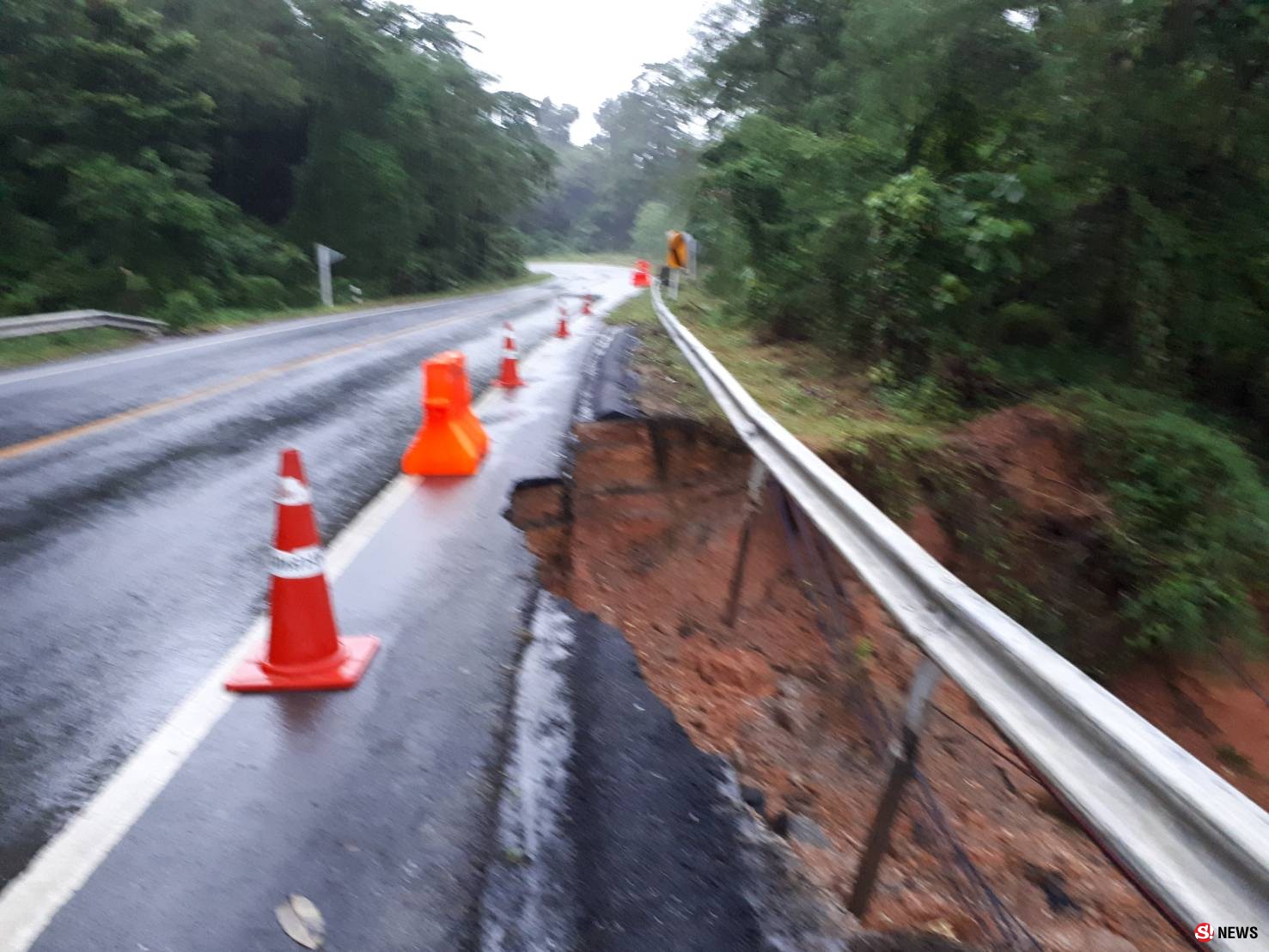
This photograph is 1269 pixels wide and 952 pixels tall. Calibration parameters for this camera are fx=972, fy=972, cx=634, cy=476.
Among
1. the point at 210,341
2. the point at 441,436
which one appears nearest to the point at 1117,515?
the point at 441,436

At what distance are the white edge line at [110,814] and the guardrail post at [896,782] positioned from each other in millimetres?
2231

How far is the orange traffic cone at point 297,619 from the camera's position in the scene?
4.00 m

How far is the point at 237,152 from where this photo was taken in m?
33.1

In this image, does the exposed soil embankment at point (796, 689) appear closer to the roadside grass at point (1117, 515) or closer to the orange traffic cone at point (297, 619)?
the roadside grass at point (1117, 515)

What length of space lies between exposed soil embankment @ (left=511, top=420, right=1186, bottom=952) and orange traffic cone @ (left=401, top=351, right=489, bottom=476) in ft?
2.36

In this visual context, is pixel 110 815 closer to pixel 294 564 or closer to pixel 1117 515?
pixel 294 564

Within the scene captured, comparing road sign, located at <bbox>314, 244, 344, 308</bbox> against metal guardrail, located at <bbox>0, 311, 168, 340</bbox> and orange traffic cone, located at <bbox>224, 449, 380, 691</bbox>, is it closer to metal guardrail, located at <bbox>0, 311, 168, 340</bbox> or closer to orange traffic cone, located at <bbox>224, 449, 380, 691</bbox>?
metal guardrail, located at <bbox>0, 311, 168, 340</bbox>

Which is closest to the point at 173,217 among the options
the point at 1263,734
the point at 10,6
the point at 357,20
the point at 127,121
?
the point at 127,121

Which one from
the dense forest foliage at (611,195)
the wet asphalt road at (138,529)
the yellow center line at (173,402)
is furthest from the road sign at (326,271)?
the dense forest foliage at (611,195)

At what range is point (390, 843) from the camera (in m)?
2.94

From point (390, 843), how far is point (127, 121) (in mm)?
24276

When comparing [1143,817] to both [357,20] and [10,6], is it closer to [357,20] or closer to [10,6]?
[10,6]

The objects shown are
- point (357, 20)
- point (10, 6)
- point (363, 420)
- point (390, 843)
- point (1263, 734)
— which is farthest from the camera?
point (357, 20)

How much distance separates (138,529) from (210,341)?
11880 millimetres
